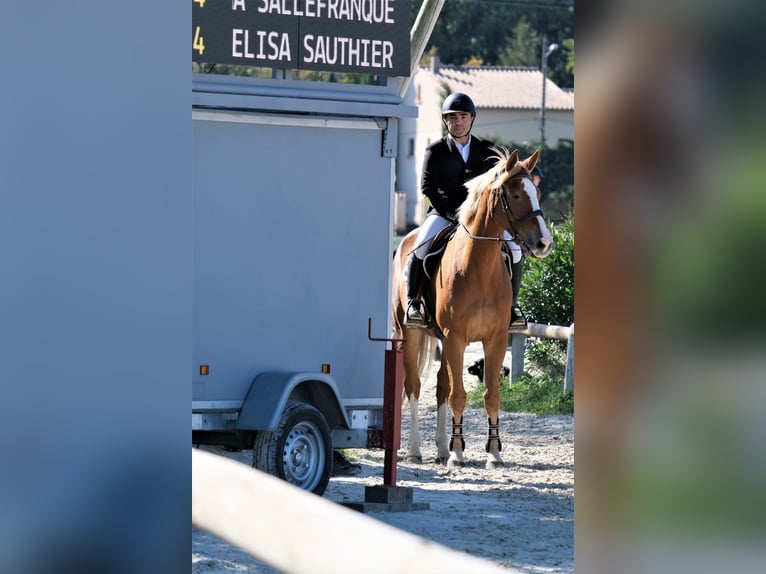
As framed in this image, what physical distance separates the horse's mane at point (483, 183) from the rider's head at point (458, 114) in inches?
14.0

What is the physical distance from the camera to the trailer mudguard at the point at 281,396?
26.9ft

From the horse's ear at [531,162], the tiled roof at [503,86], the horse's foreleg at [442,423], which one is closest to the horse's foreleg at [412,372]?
the horse's foreleg at [442,423]

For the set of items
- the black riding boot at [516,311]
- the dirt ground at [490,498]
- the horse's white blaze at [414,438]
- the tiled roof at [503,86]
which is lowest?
the dirt ground at [490,498]

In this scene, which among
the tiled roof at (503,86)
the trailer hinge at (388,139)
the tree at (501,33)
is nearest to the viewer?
the trailer hinge at (388,139)

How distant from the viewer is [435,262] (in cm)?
1070

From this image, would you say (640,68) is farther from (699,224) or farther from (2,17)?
(2,17)

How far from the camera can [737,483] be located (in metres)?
0.70

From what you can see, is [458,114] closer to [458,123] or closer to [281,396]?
[458,123]

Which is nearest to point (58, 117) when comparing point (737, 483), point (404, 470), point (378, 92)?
point (737, 483)

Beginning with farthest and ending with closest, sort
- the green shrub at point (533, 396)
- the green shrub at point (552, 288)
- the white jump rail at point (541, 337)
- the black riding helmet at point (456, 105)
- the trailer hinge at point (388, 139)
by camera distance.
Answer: the green shrub at point (552, 288) → the green shrub at point (533, 396) → the white jump rail at point (541, 337) → the black riding helmet at point (456, 105) → the trailer hinge at point (388, 139)

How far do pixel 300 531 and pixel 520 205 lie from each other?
321 inches

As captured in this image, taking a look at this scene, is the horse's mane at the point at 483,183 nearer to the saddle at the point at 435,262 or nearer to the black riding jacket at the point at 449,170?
the black riding jacket at the point at 449,170

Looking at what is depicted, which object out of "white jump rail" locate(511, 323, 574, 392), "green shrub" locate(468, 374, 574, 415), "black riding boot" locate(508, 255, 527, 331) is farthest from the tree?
"black riding boot" locate(508, 255, 527, 331)

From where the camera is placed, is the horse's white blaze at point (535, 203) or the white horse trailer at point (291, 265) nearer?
the white horse trailer at point (291, 265)
